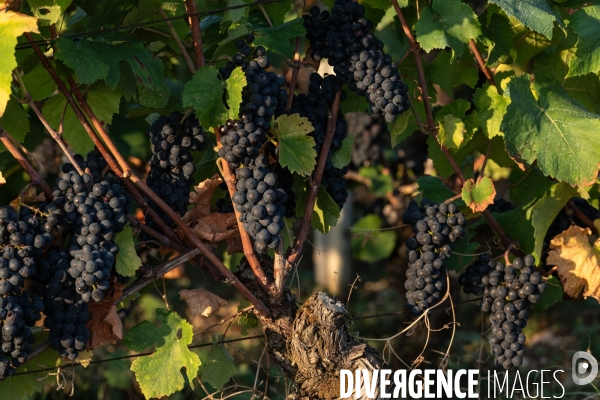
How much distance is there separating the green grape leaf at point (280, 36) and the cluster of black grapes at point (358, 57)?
15 centimetres

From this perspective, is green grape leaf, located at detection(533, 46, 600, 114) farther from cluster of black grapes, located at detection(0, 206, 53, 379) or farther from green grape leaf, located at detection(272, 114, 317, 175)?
cluster of black grapes, located at detection(0, 206, 53, 379)

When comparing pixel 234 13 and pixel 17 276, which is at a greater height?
pixel 234 13

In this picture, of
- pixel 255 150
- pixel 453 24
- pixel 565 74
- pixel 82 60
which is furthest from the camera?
pixel 565 74

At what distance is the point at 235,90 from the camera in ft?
6.98

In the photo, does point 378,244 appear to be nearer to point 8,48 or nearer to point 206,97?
point 206,97

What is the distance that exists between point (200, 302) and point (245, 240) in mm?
263

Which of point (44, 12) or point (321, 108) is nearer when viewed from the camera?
point (44, 12)

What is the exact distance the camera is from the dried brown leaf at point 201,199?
2443 mm

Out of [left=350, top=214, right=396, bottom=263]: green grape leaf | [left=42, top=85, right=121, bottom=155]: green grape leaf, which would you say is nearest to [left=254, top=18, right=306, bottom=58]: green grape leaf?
[left=42, top=85, right=121, bottom=155]: green grape leaf

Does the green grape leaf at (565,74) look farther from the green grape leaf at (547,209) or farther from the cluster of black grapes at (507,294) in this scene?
the cluster of black grapes at (507,294)

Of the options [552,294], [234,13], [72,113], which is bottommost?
[552,294]

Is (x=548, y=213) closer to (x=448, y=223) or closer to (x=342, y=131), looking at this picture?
(x=448, y=223)

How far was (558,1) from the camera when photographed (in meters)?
2.71

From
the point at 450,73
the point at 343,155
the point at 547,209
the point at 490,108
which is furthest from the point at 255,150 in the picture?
the point at 547,209
